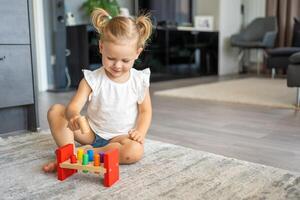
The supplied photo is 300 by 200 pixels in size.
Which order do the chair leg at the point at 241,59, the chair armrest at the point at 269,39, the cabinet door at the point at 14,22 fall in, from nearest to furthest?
the cabinet door at the point at 14,22 → the chair armrest at the point at 269,39 → the chair leg at the point at 241,59

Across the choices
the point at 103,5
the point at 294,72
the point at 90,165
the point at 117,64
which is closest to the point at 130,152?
the point at 90,165

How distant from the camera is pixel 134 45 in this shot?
115cm

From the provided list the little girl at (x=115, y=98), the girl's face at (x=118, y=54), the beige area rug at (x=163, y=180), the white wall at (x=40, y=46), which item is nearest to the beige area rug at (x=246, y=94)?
the white wall at (x=40, y=46)

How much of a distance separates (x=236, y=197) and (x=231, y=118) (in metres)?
1.17

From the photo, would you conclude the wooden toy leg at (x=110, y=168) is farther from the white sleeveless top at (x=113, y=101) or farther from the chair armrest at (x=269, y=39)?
the chair armrest at (x=269, y=39)

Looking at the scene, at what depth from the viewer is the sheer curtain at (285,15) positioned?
4773mm

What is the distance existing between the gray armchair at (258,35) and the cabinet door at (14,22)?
11.6 feet

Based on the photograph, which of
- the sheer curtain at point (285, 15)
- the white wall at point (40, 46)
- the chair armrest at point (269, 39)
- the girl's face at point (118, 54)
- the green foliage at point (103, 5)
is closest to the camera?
the girl's face at point (118, 54)

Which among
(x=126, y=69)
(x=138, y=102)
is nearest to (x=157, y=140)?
(x=138, y=102)

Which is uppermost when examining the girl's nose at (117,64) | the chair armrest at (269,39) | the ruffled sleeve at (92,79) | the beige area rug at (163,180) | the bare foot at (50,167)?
the chair armrest at (269,39)

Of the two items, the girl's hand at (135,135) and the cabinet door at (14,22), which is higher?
the cabinet door at (14,22)

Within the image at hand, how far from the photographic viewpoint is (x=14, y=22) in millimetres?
1567

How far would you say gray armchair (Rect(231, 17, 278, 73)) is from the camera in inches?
180

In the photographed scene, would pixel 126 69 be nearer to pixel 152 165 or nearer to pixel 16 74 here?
pixel 152 165
